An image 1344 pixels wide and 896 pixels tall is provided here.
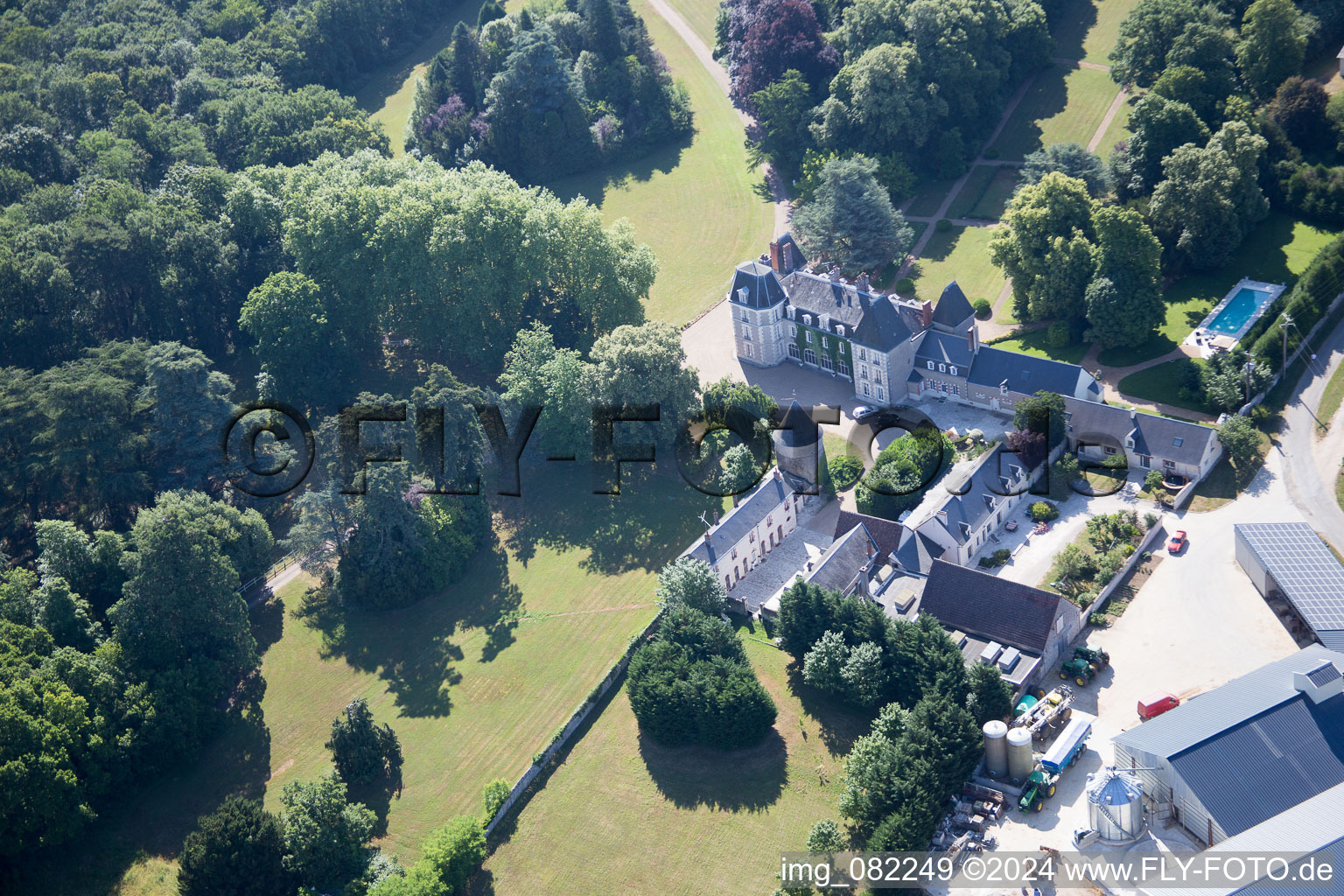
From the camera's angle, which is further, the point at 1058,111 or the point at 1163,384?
the point at 1058,111

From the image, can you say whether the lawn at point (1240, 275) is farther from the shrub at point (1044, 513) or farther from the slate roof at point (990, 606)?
the slate roof at point (990, 606)

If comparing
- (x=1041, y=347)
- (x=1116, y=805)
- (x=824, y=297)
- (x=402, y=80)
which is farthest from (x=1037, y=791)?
(x=402, y=80)

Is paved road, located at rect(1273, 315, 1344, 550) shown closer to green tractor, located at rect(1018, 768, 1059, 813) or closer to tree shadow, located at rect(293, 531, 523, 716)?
green tractor, located at rect(1018, 768, 1059, 813)

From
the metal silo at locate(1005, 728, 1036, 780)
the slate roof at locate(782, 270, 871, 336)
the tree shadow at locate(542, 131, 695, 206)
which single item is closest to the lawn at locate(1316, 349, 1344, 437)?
the slate roof at locate(782, 270, 871, 336)

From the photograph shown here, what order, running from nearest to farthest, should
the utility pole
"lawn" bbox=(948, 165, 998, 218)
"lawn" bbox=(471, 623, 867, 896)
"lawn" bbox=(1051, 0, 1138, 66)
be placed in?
1. "lawn" bbox=(471, 623, 867, 896)
2. the utility pole
3. "lawn" bbox=(948, 165, 998, 218)
4. "lawn" bbox=(1051, 0, 1138, 66)

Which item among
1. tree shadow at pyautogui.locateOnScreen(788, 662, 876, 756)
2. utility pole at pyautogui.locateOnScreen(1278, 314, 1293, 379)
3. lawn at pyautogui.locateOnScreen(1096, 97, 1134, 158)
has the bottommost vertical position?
tree shadow at pyautogui.locateOnScreen(788, 662, 876, 756)

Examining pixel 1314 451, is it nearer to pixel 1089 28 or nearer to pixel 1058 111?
pixel 1058 111
